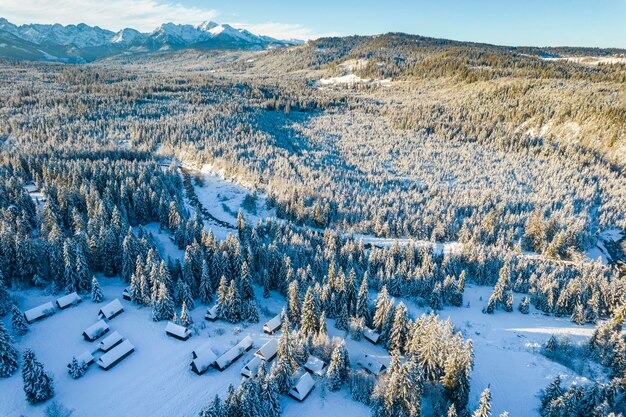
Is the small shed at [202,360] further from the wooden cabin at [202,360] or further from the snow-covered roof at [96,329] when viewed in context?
the snow-covered roof at [96,329]

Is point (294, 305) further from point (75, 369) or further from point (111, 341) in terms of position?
point (75, 369)

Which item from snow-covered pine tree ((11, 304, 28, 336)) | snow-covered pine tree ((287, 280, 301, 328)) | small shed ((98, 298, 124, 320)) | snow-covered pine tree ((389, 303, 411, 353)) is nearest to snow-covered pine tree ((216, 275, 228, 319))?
snow-covered pine tree ((287, 280, 301, 328))

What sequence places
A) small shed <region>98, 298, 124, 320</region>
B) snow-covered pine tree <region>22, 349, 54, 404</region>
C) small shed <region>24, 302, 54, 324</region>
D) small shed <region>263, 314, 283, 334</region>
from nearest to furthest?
1. snow-covered pine tree <region>22, 349, 54, 404</region>
2. small shed <region>24, 302, 54, 324</region>
3. small shed <region>263, 314, 283, 334</region>
4. small shed <region>98, 298, 124, 320</region>

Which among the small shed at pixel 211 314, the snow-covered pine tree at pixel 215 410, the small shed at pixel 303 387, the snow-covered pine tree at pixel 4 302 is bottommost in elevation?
the small shed at pixel 211 314

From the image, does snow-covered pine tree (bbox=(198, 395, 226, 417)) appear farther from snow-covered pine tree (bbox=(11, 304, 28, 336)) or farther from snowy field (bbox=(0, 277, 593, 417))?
snow-covered pine tree (bbox=(11, 304, 28, 336))

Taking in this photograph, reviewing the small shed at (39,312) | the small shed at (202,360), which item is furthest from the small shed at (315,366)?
the small shed at (39,312)

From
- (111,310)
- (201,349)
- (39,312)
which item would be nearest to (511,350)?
(201,349)
